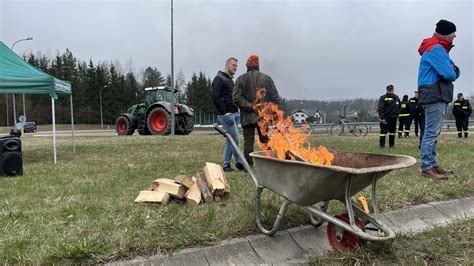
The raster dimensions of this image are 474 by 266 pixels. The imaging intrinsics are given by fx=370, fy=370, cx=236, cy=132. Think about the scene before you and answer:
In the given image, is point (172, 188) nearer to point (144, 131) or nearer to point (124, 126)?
point (144, 131)

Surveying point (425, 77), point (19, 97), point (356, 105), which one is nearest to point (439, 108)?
point (425, 77)

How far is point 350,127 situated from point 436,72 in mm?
14450

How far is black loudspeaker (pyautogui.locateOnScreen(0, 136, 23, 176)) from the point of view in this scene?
6.11m

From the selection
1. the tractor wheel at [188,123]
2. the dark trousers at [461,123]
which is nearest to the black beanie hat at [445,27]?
the dark trousers at [461,123]

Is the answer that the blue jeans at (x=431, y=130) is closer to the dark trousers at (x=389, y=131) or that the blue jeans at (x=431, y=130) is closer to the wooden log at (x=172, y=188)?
the wooden log at (x=172, y=188)

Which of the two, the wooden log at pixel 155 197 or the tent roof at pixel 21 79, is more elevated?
the tent roof at pixel 21 79

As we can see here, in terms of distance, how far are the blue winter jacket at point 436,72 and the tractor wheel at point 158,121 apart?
1427 centimetres

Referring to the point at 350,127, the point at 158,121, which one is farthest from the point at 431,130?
the point at 158,121

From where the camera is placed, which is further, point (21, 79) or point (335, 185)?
point (21, 79)

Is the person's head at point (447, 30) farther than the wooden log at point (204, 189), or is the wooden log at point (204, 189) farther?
the person's head at point (447, 30)

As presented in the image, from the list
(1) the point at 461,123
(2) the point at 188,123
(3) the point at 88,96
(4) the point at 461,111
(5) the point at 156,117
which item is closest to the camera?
(4) the point at 461,111

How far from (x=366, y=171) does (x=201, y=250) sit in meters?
1.45

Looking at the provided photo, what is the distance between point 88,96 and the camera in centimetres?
5706

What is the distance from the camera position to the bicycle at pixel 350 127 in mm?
19036
